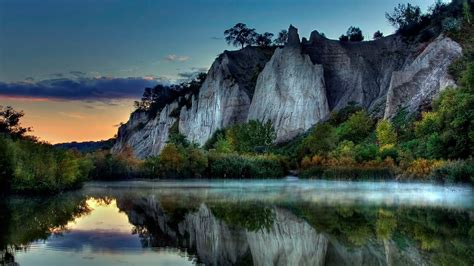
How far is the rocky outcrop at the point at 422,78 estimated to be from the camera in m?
65.6

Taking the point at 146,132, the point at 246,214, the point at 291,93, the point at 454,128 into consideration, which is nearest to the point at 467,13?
the point at 291,93

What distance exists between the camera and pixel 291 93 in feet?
294

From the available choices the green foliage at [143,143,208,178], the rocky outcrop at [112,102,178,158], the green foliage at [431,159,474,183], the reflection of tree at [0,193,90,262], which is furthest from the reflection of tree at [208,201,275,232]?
the rocky outcrop at [112,102,178,158]

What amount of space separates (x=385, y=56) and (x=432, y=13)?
374 inches

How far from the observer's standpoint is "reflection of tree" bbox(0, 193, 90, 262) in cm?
1526

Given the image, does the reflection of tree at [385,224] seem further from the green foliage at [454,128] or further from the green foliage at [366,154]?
the green foliage at [366,154]

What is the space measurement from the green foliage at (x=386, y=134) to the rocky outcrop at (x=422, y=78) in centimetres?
459

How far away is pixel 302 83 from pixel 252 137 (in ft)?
39.2

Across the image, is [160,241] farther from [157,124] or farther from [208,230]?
[157,124]

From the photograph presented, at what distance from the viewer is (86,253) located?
1316cm

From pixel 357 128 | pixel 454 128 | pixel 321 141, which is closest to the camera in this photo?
pixel 454 128

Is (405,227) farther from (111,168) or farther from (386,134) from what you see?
(111,168)

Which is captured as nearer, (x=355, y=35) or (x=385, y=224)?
(x=385, y=224)

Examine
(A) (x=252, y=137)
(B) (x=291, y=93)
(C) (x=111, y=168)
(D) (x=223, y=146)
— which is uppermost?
(B) (x=291, y=93)
